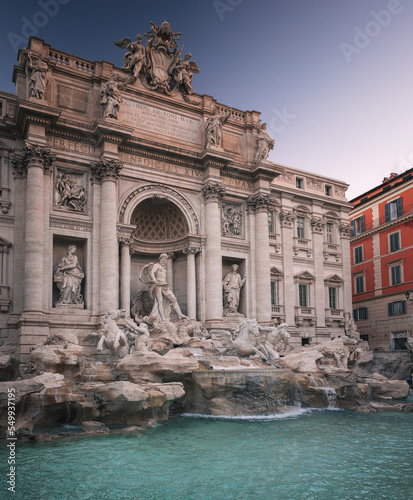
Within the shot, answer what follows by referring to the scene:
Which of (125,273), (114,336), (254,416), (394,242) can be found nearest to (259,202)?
(125,273)

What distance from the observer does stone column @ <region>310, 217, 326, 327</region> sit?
32000mm

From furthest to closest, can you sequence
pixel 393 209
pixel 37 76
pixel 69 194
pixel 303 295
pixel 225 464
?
pixel 393 209 < pixel 303 295 < pixel 69 194 < pixel 37 76 < pixel 225 464

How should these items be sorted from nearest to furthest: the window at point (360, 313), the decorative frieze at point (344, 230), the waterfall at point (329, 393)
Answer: the waterfall at point (329, 393)
the decorative frieze at point (344, 230)
the window at point (360, 313)

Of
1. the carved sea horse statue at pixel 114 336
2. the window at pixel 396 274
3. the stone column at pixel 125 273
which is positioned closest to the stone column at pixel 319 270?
the window at pixel 396 274

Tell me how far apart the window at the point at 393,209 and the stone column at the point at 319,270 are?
7465mm

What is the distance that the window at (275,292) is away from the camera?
3056 centimetres

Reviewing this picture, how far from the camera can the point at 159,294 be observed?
79.4ft

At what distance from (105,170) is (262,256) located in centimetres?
1032

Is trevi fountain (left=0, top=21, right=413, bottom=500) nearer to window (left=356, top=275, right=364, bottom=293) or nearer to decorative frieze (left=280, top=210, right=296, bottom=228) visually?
decorative frieze (left=280, top=210, right=296, bottom=228)

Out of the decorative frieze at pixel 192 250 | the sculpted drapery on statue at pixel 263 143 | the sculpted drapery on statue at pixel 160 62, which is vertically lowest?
the decorative frieze at pixel 192 250

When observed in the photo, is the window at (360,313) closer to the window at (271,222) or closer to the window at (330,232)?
the window at (330,232)

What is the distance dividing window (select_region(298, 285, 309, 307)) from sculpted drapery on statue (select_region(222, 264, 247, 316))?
5.17 m

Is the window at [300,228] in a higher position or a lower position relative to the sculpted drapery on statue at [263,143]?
lower

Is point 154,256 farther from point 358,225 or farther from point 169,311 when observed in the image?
point 358,225
